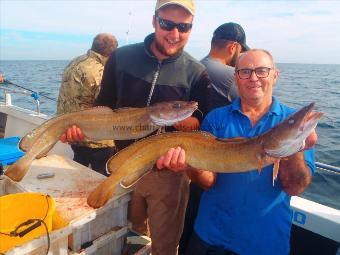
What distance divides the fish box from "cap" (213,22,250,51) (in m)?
2.47

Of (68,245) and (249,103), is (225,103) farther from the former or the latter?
(68,245)

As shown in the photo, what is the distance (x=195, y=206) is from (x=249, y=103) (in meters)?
1.81

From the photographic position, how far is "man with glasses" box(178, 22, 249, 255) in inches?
166

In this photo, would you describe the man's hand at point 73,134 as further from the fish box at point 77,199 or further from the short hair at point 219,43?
the short hair at point 219,43

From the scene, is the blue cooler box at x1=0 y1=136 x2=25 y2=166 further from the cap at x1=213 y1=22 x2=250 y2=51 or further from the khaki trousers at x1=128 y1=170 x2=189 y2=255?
the cap at x1=213 y1=22 x2=250 y2=51

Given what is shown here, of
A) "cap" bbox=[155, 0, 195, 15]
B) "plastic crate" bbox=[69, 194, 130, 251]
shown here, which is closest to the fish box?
"plastic crate" bbox=[69, 194, 130, 251]

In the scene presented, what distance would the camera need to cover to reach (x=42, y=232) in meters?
2.71

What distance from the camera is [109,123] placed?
382cm

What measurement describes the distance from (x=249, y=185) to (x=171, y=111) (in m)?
1.17

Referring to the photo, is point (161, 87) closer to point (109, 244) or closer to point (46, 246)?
point (109, 244)

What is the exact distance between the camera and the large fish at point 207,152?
267cm

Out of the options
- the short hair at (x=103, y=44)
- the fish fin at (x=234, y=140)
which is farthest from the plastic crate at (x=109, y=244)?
the short hair at (x=103, y=44)

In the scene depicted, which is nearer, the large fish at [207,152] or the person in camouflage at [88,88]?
the large fish at [207,152]

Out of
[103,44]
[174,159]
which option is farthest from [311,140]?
[103,44]
